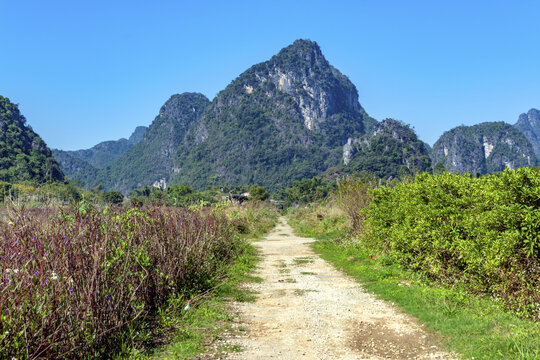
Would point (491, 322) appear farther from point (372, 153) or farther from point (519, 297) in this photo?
point (372, 153)

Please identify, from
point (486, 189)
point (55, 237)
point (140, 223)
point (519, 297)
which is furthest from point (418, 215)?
point (55, 237)

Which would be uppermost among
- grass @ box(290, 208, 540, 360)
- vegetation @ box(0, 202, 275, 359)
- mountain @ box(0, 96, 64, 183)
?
mountain @ box(0, 96, 64, 183)

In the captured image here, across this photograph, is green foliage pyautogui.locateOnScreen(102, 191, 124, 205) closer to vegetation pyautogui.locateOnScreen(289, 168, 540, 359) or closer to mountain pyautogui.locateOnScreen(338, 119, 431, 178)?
vegetation pyautogui.locateOnScreen(289, 168, 540, 359)

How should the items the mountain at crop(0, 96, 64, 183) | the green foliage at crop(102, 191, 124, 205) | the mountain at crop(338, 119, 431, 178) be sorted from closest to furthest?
the green foliage at crop(102, 191, 124, 205) < the mountain at crop(0, 96, 64, 183) < the mountain at crop(338, 119, 431, 178)

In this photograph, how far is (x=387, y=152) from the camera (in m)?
135

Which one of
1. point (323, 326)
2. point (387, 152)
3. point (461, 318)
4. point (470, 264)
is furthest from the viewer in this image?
point (387, 152)

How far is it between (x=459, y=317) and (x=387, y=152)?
135066 mm

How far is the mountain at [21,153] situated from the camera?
94869 millimetres

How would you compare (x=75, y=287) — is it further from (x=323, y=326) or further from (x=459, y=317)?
(x=459, y=317)

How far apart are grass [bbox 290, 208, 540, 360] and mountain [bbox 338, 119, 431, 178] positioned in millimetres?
117667

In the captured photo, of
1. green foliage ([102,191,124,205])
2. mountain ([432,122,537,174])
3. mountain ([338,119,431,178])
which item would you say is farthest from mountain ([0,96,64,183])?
mountain ([432,122,537,174])

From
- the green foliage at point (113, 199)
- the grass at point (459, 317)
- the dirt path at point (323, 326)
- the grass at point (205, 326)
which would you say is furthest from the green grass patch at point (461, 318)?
the green foliage at point (113, 199)

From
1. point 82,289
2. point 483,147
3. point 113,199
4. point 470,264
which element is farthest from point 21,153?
point 483,147

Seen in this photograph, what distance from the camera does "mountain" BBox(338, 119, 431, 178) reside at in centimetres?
12656
